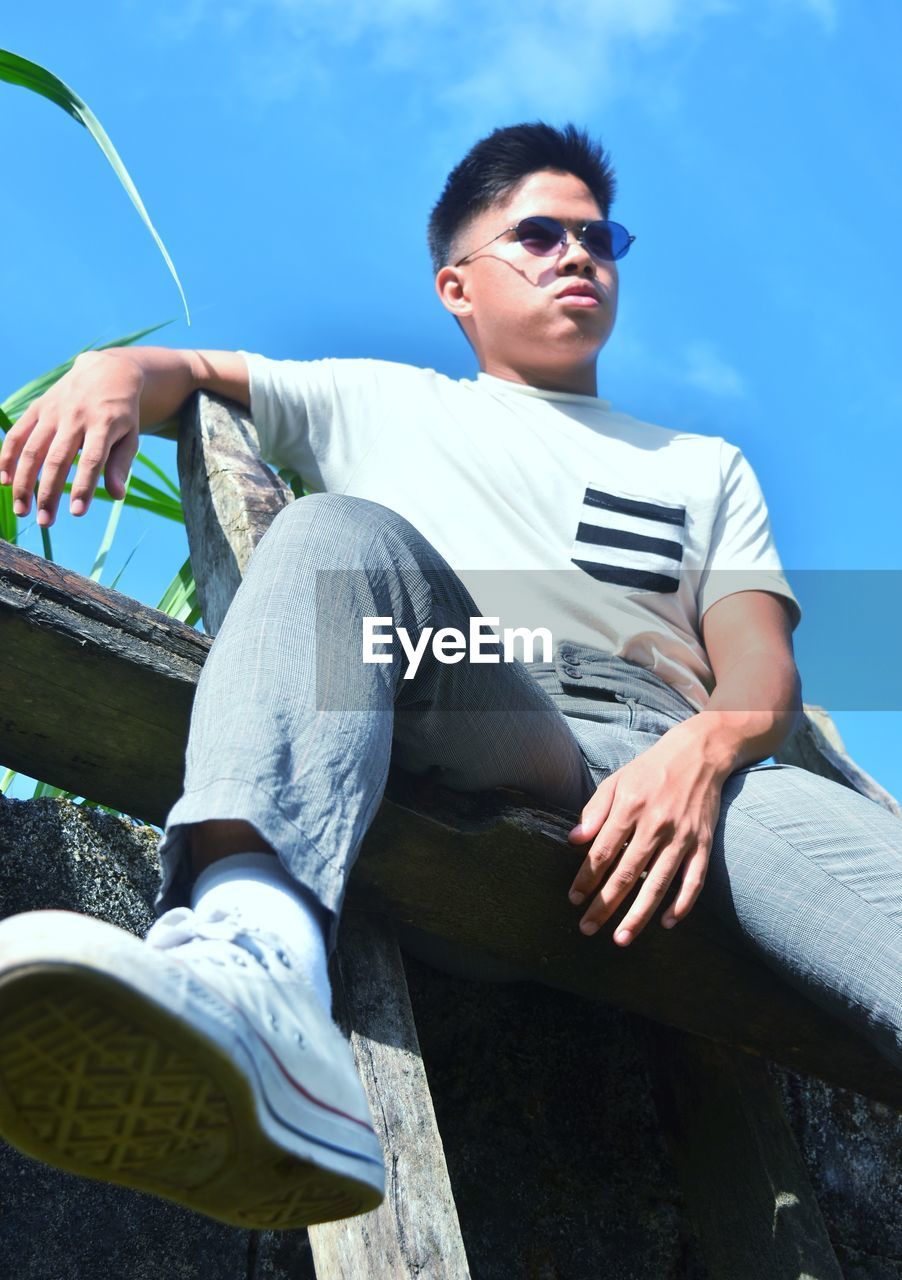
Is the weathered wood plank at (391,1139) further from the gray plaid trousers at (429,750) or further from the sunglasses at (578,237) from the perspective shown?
the sunglasses at (578,237)

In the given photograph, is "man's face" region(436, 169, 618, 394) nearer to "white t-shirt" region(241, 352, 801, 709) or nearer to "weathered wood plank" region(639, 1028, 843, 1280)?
"white t-shirt" region(241, 352, 801, 709)

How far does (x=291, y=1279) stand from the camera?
4.83ft

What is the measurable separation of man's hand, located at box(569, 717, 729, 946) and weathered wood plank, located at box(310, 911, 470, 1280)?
24 cm

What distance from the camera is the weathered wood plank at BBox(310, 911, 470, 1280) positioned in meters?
1.17

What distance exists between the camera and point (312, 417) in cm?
203

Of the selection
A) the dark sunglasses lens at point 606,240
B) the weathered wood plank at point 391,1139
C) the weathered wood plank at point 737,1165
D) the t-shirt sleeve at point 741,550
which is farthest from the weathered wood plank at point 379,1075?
the dark sunglasses lens at point 606,240

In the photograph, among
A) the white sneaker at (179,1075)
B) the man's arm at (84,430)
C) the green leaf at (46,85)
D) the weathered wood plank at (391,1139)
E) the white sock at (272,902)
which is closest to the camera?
the white sneaker at (179,1075)

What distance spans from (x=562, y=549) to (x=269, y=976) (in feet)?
3.56

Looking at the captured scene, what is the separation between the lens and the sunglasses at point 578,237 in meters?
2.41

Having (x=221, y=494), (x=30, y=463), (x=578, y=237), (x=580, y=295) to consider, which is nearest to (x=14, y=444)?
(x=30, y=463)

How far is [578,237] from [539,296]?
17 centimetres

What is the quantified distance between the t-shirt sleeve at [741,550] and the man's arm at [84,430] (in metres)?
0.89

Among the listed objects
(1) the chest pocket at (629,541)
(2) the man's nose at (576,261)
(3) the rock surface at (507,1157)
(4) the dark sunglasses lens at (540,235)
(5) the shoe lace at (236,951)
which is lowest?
(3) the rock surface at (507,1157)

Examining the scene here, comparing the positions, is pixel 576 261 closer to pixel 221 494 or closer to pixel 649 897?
pixel 221 494
